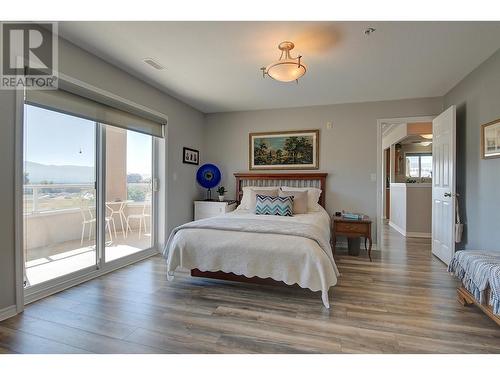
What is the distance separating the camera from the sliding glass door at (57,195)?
243cm

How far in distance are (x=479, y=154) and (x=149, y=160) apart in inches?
168

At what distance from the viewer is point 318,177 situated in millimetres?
4480

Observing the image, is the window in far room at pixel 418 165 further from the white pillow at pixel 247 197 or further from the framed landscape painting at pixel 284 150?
the white pillow at pixel 247 197

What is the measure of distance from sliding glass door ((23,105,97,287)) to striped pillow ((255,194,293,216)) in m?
2.10

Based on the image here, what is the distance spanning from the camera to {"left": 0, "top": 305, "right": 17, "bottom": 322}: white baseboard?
202 centimetres

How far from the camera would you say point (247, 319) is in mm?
2068

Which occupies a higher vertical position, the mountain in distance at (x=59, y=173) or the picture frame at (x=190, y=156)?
the picture frame at (x=190, y=156)

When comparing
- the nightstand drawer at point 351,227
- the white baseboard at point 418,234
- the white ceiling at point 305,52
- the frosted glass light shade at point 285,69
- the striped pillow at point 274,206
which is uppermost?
the white ceiling at point 305,52

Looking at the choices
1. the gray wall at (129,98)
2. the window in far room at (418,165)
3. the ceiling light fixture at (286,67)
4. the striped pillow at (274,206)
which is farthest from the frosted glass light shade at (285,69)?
the window in far room at (418,165)

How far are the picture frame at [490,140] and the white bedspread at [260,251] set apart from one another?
6.58ft

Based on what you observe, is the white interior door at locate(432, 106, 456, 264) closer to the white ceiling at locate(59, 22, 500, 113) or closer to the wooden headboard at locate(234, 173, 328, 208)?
the white ceiling at locate(59, 22, 500, 113)

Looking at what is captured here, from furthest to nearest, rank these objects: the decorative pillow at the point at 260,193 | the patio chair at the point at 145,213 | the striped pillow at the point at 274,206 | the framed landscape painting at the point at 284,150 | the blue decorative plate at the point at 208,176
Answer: the blue decorative plate at the point at 208,176 → the framed landscape painting at the point at 284,150 → the decorative pillow at the point at 260,193 → the patio chair at the point at 145,213 → the striped pillow at the point at 274,206

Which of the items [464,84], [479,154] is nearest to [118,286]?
[479,154]
